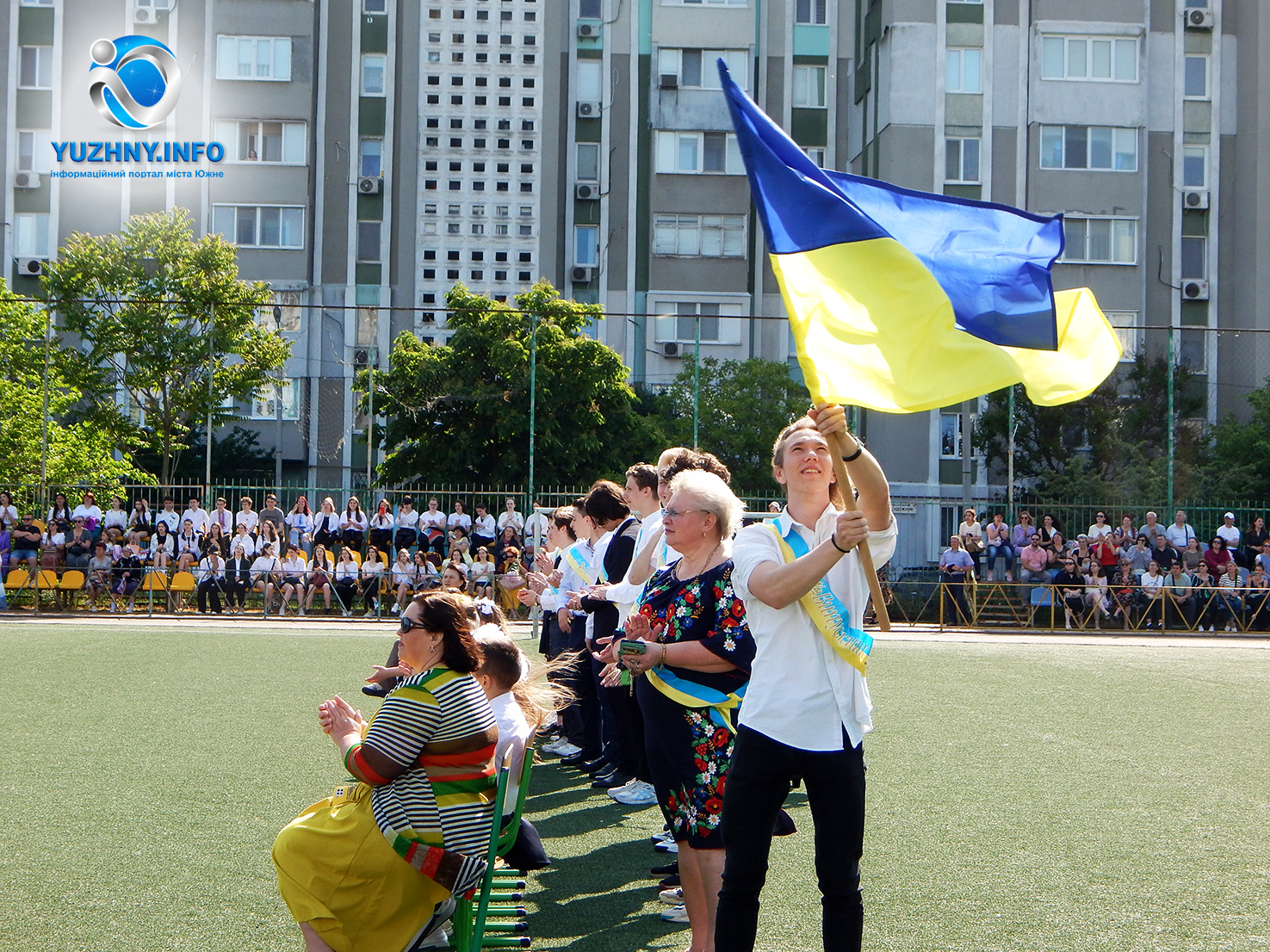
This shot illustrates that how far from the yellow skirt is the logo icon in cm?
3744

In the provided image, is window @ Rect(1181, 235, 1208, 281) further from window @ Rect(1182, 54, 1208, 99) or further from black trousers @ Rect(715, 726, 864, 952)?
black trousers @ Rect(715, 726, 864, 952)

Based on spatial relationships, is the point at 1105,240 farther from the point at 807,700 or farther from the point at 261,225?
the point at 807,700

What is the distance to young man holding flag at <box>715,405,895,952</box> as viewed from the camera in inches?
149

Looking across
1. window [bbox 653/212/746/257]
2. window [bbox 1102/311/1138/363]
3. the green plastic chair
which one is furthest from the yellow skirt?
window [bbox 653/212/746/257]

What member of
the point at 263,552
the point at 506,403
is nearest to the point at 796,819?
the point at 263,552

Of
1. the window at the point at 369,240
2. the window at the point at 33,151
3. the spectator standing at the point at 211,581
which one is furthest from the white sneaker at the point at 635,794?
the window at the point at 33,151

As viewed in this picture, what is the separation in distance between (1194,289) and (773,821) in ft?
118

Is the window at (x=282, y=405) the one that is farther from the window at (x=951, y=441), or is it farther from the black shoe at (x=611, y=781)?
the black shoe at (x=611, y=781)

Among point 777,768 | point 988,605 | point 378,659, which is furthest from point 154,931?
point 988,605

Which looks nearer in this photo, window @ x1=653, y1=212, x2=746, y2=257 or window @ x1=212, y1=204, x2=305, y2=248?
window @ x1=212, y1=204, x2=305, y2=248

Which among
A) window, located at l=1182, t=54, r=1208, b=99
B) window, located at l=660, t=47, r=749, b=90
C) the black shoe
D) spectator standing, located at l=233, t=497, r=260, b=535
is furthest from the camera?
window, located at l=660, t=47, r=749, b=90

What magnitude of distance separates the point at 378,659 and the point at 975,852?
9.43 meters

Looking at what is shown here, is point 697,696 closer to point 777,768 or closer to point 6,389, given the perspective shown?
point 777,768

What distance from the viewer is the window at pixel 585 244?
3959 centimetres
